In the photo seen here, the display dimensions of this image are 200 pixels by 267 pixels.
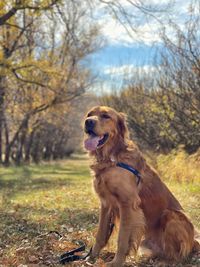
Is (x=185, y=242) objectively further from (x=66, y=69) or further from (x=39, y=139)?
(x=39, y=139)

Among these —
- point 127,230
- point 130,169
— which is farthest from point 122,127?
point 127,230

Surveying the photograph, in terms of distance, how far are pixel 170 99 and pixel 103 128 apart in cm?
1559

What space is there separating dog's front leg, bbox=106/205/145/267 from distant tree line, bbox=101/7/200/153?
11.4 m

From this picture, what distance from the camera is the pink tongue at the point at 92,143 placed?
5.47 m

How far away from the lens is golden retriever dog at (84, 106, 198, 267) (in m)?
5.35

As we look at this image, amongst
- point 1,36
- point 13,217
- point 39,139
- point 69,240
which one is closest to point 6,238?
point 69,240

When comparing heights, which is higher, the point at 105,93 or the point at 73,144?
the point at 105,93

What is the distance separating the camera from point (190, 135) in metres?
20.0

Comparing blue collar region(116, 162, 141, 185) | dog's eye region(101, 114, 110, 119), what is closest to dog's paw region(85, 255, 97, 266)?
blue collar region(116, 162, 141, 185)

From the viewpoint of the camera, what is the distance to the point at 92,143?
18.0ft

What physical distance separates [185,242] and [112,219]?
1033mm

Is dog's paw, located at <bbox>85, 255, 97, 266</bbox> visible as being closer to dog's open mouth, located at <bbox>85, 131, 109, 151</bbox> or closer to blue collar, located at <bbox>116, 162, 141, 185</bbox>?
blue collar, located at <bbox>116, 162, 141, 185</bbox>

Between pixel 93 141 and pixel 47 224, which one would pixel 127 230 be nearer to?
pixel 93 141

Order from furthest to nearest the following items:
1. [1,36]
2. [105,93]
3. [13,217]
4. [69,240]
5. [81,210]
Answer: [105,93]
[1,36]
[81,210]
[13,217]
[69,240]
